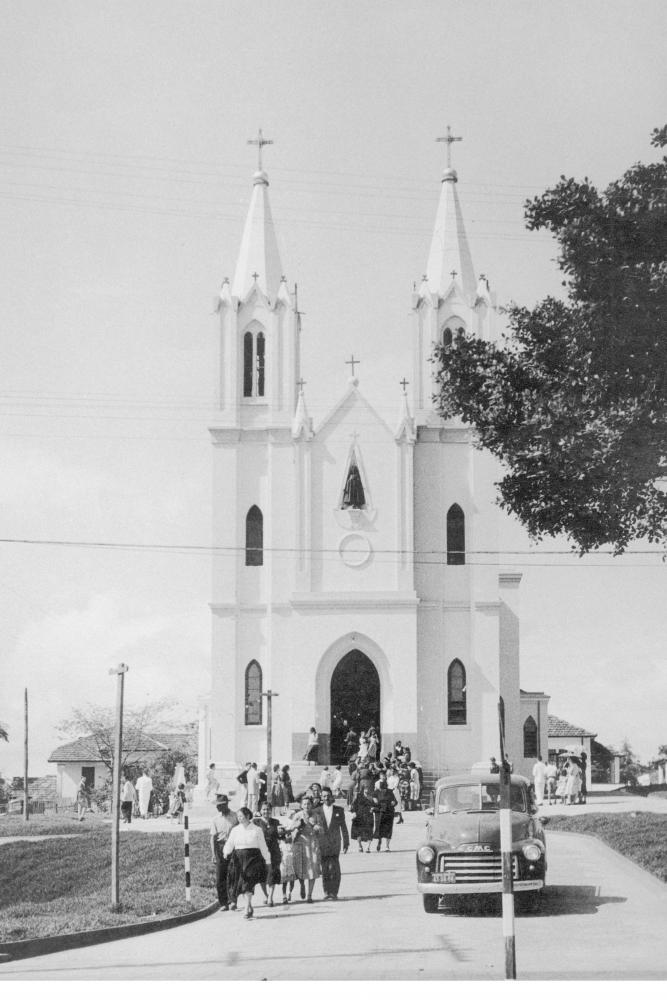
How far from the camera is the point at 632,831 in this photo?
20969mm

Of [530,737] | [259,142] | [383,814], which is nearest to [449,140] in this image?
[259,142]

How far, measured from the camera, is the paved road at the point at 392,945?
1165 centimetres

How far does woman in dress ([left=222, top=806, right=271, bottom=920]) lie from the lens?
1466 centimetres

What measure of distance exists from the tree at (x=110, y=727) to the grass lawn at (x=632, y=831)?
28.2 ft

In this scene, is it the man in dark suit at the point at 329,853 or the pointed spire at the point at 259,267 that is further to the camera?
the pointed spire at the point at 259,267

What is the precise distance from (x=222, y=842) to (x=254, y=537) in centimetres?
2036

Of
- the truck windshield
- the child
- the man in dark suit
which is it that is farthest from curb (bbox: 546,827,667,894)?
the child

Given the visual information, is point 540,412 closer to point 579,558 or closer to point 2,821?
point 579,558

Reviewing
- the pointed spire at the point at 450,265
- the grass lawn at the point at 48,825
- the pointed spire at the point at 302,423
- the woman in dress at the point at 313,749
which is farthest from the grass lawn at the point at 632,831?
the pointed spire at the point at 302,423

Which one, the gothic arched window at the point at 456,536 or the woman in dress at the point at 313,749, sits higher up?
the gothic arched window at the point at 456,536

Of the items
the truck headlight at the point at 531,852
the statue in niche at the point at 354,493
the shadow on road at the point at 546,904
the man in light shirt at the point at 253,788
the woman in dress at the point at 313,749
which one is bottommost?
the shadow on road at the point at 546,904

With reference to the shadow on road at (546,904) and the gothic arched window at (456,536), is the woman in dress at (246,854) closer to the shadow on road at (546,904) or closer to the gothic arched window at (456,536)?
the shadow on road at (546,904)

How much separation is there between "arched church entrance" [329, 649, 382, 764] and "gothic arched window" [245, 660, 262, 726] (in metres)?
1.77

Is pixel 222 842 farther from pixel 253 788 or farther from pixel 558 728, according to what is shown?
pixel 558 728
